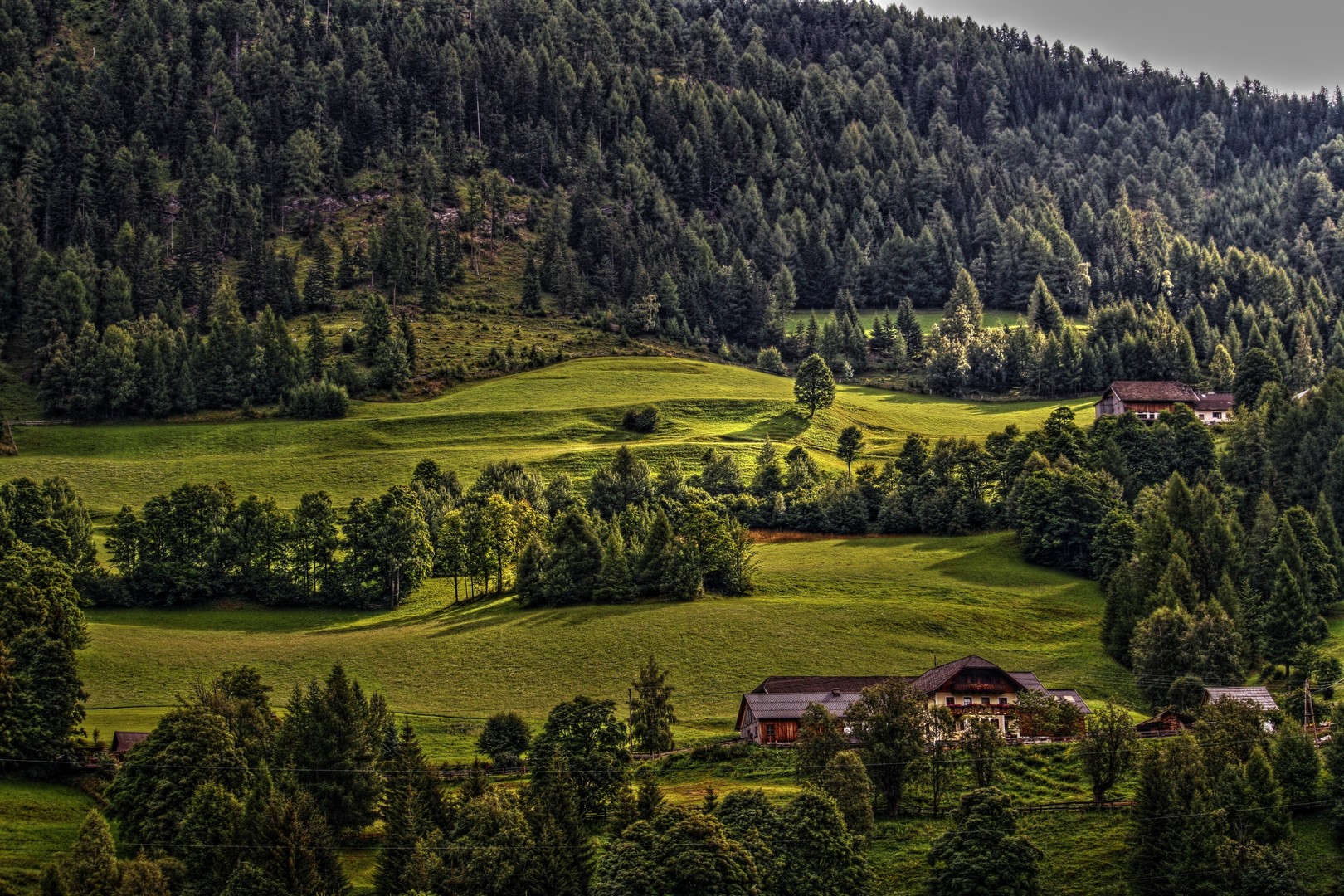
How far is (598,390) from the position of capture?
646 ft

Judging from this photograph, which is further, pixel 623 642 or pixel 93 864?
pixel 623 642

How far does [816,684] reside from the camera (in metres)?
102

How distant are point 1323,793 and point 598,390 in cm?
12882

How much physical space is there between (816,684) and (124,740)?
1858 inches

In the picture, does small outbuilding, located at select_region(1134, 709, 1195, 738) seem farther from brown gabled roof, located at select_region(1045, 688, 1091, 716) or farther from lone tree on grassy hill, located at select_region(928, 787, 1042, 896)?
lone tree on grassy hill, located at select_region(928, 787, 1042, 896)

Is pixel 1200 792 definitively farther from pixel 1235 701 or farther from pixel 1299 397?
pixel 1299 397

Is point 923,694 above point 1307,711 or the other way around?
above

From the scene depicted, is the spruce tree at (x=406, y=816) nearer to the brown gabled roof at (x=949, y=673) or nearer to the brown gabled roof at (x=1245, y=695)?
the brown gabled roof at (x=949, y=673)

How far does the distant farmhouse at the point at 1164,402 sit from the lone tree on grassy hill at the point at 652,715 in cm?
11209

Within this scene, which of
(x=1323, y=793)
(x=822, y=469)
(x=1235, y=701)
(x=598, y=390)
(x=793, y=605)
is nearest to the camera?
(x=1323, y=793)

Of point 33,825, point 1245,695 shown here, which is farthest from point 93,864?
point 1245,695

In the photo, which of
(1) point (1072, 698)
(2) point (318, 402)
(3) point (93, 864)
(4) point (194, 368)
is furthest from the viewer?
(4) point (194, 368)

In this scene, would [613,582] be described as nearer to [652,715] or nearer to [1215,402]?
[652,715]

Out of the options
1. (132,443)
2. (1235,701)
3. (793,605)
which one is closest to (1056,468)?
(793,605)
